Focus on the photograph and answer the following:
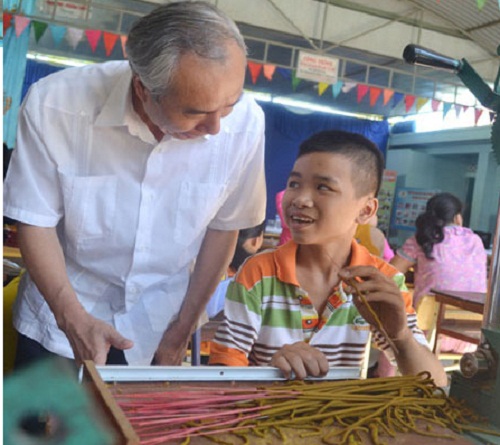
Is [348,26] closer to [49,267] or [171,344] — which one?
[171,344]

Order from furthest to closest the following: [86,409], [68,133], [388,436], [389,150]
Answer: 1. [389,150]
2. [68,133]
3. [388,436]
4. [86,409]

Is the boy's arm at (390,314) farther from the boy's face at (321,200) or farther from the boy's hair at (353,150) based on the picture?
the boy's hair at (353,150)

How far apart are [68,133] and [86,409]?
67cm

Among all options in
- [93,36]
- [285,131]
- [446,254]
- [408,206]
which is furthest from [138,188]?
[408,206]

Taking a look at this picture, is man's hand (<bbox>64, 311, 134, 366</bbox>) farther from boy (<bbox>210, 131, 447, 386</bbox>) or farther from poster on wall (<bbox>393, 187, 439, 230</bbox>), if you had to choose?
poster on wall (<bbox>393, 187, 439, 230</bbox>)

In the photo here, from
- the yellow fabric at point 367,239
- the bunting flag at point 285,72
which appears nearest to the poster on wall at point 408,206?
the bunting flag at point 285,72

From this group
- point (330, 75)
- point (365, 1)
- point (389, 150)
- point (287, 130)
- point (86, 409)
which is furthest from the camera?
point (389, 150)

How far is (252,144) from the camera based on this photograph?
1153 millimetres

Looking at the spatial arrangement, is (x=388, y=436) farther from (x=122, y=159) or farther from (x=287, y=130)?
(x=287, y=130)

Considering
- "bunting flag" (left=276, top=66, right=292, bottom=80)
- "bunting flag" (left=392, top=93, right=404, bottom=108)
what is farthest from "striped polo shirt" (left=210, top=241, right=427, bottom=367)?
"bunting flag" (left=276, top=66, right=292, bottom=80)

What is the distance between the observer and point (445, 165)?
10320 millimetres

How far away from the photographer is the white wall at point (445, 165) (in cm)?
895

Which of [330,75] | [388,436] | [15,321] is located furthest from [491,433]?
[330,75]

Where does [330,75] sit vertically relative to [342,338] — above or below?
above
